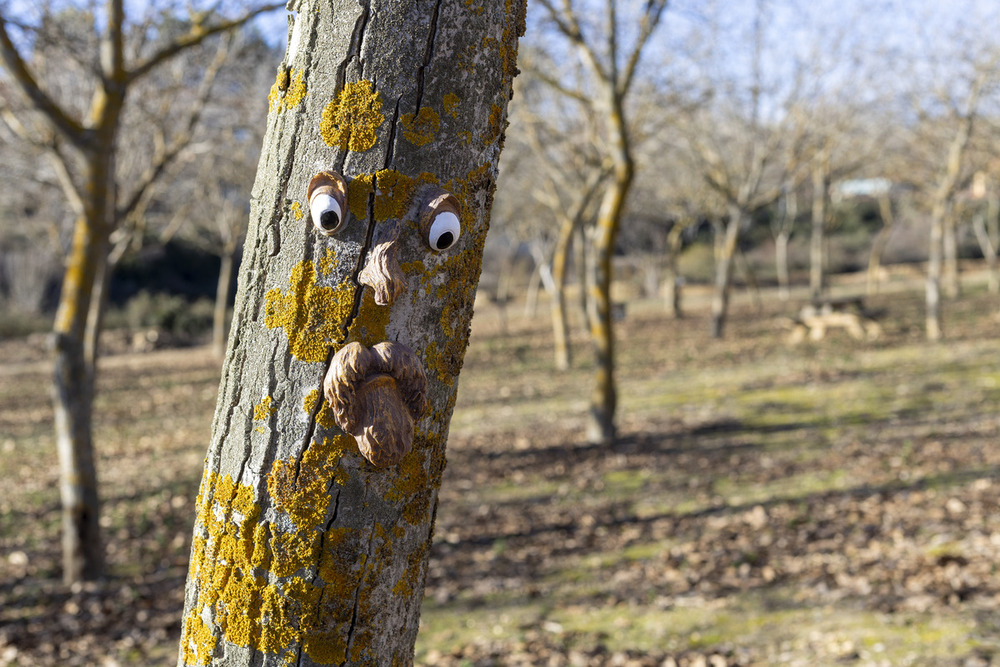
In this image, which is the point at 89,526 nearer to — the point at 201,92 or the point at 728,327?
the point at 201,92

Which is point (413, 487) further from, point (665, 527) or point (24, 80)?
point (665, 527)

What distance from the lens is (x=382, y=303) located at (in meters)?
1.21

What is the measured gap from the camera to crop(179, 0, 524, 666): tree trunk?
48.5 inches

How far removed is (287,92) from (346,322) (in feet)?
1.40

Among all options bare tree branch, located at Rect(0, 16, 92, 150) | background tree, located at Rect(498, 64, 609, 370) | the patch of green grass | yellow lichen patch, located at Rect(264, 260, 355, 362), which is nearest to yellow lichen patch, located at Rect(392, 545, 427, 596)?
yellow lichen patch, located at Rect(264, 260, 355, 362)

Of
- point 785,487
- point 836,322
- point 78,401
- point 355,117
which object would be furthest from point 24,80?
point 836,322

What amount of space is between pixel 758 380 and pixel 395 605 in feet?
41.2

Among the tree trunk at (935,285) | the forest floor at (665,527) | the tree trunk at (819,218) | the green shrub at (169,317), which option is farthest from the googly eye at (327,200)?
the green shrub at (169,317)

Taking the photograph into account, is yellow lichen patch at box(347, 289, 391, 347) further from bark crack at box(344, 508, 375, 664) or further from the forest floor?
the forest floor

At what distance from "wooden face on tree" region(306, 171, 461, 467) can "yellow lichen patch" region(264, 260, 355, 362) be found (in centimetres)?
2

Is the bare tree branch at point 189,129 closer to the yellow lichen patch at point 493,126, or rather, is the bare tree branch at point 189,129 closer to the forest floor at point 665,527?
the forest floor at point 665,527

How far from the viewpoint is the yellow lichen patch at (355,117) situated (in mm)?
1229

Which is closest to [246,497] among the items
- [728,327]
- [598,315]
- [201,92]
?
[598,315]

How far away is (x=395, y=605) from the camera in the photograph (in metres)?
1.33
